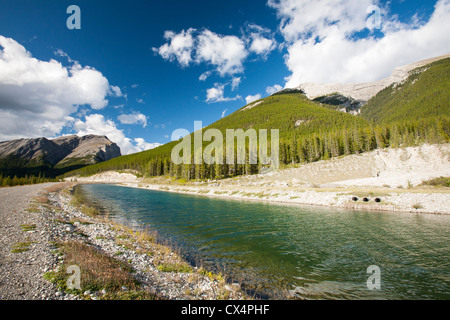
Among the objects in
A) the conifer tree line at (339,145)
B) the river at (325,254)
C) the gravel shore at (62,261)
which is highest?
the conifer tree line at (339,145)

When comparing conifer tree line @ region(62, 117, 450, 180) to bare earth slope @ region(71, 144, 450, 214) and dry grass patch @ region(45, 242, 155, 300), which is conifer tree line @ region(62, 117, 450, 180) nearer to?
bare earth slope @ region(71, 144, 450, 214)

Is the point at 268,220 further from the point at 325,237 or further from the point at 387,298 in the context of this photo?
the point at 387,298

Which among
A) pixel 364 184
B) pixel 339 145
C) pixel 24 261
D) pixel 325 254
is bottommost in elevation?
Answer: pixel 325 254

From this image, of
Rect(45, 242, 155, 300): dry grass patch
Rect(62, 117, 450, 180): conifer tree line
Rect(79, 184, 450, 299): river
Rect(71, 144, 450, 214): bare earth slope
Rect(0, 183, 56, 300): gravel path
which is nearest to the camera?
Rect(0, 183, 56, 300): gravel path

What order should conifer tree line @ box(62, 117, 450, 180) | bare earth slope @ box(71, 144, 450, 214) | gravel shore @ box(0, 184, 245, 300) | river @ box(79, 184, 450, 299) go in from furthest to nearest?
conifer tree line @ box(62, 117, 450, 180), bare earth slope @ box(71, 144, 450, 214), river @ box(79, 184, 450, 299), gravel shore @ box(0, 184, 245, 300)

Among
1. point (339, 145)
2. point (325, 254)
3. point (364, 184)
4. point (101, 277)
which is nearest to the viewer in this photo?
point (101, 277)

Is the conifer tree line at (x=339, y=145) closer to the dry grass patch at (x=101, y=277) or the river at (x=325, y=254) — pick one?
the river at (x=325, y=254)

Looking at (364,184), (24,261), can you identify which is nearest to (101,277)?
(24,261)

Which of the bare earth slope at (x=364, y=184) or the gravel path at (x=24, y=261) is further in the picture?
the bare earth slope at (x=364, y=184)

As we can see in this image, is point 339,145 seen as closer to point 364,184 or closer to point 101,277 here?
point 364,184

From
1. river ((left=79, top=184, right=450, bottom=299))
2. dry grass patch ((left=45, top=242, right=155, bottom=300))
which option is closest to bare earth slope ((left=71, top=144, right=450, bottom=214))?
river ((left=79, top=184, right=450, bottom=299))

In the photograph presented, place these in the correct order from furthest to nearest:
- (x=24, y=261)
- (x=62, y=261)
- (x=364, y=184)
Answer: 1. (x=364, y=184)
2. (x=62, y=261)
3. (x=24, y=261)

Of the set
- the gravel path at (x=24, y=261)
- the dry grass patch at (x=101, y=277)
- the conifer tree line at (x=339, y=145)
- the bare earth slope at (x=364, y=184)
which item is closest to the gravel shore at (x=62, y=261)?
the gravel path at (x=24, y=261)

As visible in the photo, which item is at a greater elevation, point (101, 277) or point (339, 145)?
point (339, 145)
